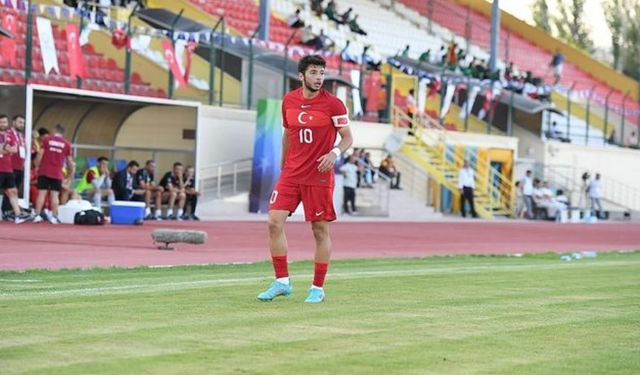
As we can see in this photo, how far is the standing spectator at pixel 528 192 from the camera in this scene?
45906 mm

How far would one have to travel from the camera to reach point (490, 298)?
12445 millimetres

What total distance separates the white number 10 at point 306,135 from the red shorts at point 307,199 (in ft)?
1.24

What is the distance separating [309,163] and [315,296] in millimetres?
1098

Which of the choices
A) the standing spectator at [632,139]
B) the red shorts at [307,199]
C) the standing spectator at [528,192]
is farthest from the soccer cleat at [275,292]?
the standing spectator at [632,139]

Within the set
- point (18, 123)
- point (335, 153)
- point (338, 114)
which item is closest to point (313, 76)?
point (338, 114)

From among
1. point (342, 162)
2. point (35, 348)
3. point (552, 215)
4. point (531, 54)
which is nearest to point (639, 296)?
point (35, 348)

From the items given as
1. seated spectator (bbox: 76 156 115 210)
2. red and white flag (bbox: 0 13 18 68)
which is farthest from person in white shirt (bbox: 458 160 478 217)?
red and white flag (bbox: 0 13 18 68)

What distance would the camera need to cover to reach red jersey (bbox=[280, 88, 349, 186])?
1160 centimetres

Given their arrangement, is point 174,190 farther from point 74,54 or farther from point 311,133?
point 311,133

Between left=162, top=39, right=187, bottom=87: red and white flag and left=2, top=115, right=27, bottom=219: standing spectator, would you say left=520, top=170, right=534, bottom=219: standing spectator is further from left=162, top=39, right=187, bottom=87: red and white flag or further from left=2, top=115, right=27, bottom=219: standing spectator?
left=2, top=115, right=27, bottom=219: standing spectator

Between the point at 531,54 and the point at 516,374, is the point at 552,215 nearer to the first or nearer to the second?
the point at 531,54

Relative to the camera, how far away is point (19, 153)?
24578 millimetres

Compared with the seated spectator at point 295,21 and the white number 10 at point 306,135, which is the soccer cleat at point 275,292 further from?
the seated spectator at point 295,21

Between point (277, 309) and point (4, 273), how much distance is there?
465cm
